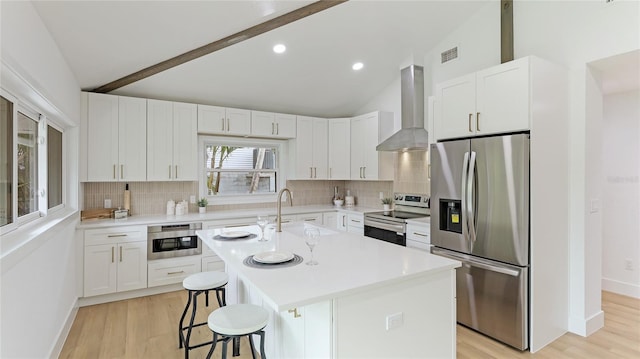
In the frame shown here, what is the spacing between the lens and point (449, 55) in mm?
3977

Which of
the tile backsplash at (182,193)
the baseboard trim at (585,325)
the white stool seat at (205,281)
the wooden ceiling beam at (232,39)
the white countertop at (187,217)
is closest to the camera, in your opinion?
the white stool seat at (205,281)

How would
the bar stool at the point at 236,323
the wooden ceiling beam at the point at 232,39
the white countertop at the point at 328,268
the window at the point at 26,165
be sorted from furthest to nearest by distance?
the wooden ceiling beam at the point at 232,39, the window at the point at 26,165, the bar stool at the point at 236,323, the white countertop at the point at 328,268

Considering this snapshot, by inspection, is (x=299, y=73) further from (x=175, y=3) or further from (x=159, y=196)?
(x=159, y=196)

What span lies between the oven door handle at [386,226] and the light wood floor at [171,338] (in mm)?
1224

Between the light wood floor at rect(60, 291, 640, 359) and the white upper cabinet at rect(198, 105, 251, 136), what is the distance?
2274 millimetres

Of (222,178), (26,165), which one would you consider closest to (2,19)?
(26,165)

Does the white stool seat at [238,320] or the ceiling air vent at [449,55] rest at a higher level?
the ceiling air vent at [449,55]

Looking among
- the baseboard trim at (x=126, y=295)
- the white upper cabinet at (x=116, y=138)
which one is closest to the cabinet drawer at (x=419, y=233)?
the baseboard trim at (x=126, y=295)

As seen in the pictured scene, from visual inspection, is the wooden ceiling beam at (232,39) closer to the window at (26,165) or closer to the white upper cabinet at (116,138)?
the white upper cabinet at (116,138)

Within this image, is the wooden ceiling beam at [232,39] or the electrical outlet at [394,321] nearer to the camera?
the electrical outlet at [394,321]

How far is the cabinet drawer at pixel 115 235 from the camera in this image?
3.58 meters

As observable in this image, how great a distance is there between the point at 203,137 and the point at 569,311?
15.4ft

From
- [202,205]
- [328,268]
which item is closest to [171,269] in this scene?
[202,205]

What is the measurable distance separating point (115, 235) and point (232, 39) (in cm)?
251
